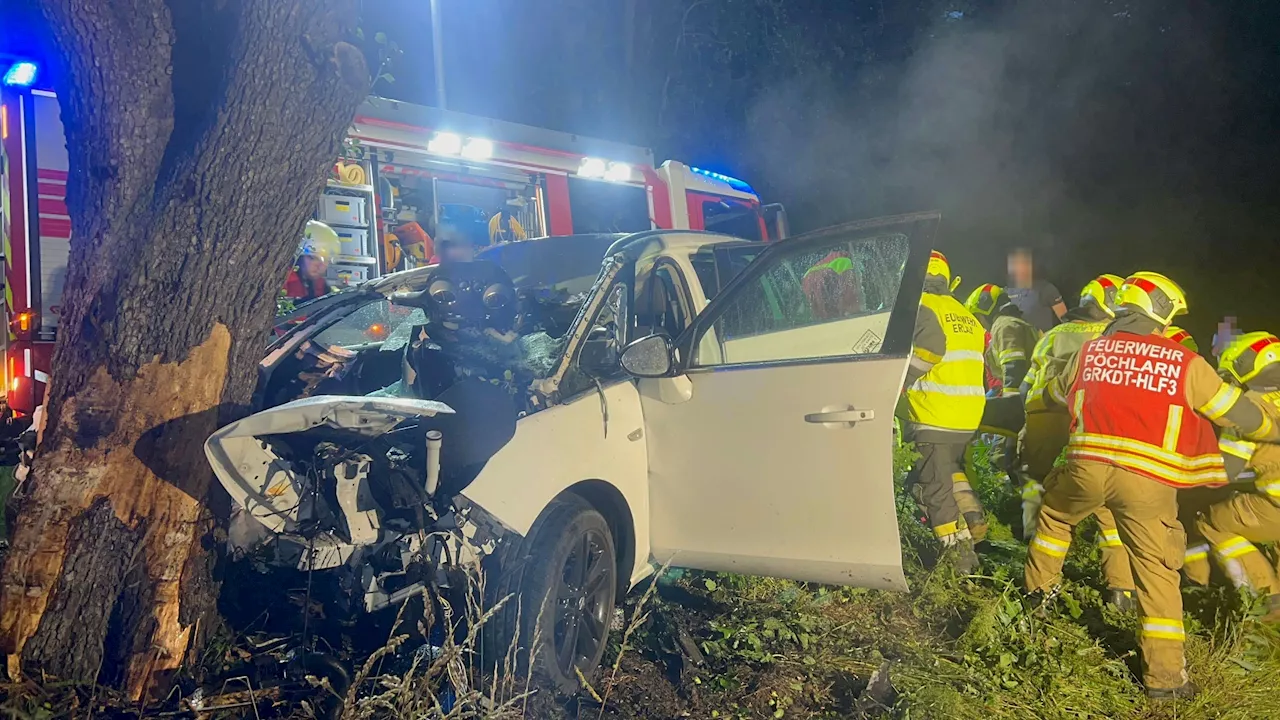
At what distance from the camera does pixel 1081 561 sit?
13.5 feet

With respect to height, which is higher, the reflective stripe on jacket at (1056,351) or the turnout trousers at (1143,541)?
the reflective stripe on jacket at (1056,351)

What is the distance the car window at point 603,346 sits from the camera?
2.97 m

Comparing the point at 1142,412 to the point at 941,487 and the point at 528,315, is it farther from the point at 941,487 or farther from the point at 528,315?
the point at 528,315

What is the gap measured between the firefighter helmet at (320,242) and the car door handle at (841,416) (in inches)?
173

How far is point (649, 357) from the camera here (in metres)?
2.88

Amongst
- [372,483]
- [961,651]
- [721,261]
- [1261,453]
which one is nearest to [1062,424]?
[1261,453]

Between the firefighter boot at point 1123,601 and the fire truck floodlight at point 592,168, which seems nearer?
the firefighter boot at point 1123,601

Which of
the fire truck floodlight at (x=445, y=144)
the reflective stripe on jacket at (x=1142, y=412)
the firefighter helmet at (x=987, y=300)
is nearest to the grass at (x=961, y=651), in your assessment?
the reflective stripe on jacket at (x=1142, y=412)

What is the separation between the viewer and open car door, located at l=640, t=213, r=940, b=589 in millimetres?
2820

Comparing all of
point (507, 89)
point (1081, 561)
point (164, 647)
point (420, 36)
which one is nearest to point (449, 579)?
point (164, 647)

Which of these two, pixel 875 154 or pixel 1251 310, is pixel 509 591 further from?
pixel 875 154

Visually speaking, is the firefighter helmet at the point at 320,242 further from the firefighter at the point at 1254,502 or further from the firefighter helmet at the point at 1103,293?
the firefighter at the point at 1254,502

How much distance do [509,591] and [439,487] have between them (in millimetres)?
448

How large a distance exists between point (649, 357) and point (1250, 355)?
2873mm
